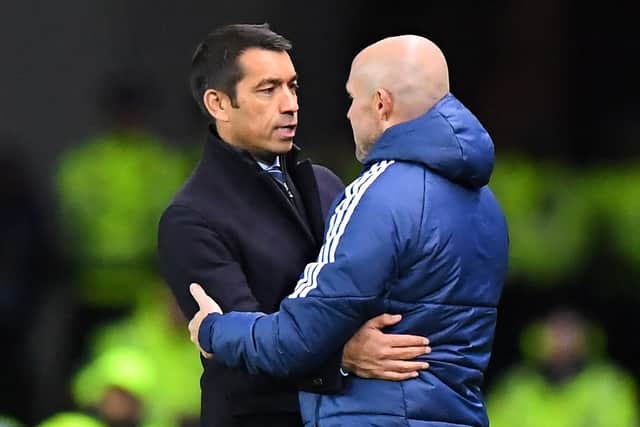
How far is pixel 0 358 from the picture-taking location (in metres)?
8.31

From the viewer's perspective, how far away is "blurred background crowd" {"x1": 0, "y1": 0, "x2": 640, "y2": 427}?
7375 mm

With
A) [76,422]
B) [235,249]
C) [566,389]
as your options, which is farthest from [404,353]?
[566,389]

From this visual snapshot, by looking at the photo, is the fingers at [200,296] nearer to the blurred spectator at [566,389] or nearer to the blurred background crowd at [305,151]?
the blurred background crowd at [305,151]

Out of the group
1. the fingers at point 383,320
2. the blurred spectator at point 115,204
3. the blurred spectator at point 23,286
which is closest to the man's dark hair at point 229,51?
the fingers at point 383,320

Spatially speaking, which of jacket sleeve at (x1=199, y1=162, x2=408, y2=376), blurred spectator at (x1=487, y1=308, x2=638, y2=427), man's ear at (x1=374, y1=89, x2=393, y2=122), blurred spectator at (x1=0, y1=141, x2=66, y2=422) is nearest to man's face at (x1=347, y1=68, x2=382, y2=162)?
man's ear at (x1=374, y1=89, x2=393, y2=122)

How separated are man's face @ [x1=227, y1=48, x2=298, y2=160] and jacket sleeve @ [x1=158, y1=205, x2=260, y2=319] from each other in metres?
0.19

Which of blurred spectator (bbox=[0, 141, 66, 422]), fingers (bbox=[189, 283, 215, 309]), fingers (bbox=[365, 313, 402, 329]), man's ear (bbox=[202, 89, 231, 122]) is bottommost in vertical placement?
blurred spectator (bbox=[0, 141, 66, 422])

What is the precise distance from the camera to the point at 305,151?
28.7ft

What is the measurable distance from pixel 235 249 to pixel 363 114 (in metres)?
0.34

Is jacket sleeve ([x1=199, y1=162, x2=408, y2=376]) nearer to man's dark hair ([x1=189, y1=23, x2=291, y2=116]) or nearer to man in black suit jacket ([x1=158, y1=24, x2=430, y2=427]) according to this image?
man in black suit jacket ([x1=158, y1=24, x2=430, y2=427])

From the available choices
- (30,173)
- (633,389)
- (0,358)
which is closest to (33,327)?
(0,358)

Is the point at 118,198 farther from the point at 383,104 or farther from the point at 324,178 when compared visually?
the point at 383,104

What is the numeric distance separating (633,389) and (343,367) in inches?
185

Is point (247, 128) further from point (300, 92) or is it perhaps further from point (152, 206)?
point (300, 92)
